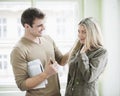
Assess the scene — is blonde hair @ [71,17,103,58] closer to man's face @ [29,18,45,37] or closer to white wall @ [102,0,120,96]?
man's face @ [29,18,45,37]

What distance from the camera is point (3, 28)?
3420 millimetres

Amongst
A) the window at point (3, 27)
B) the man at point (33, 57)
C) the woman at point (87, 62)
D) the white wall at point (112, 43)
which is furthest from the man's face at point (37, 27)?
the window at point (3, 27)

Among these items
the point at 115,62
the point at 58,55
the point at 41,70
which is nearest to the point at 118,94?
the point at 115,62

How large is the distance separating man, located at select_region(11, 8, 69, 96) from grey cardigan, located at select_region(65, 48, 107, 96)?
173 millimetres

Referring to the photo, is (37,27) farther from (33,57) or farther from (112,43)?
(112,43)

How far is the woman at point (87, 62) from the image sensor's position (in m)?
2.11

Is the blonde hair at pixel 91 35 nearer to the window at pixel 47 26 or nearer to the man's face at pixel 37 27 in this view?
the man's face at pixel 37 27

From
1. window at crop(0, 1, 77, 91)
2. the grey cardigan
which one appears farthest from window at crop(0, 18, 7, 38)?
the grey cardigan

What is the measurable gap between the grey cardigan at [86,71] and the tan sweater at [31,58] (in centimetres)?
17

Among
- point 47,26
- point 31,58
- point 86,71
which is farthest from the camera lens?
point 47,26

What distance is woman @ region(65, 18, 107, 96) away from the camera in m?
2.11

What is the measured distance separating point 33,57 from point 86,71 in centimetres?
49

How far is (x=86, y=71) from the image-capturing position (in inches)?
82.4

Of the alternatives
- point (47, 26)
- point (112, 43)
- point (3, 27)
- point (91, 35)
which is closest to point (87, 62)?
point (91, 35)
